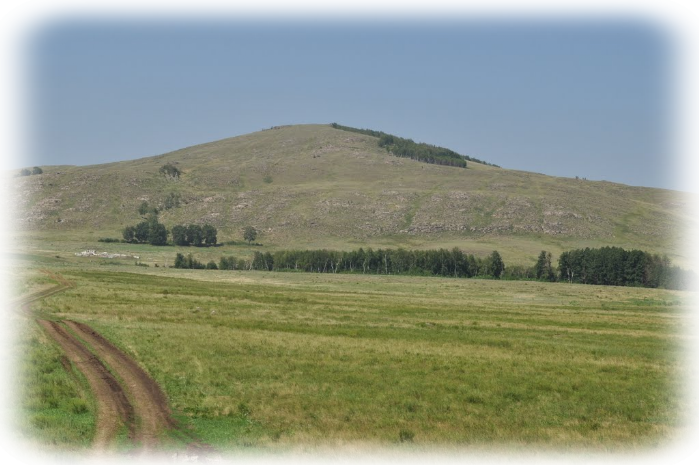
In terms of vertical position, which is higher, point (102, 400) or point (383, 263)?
point (383, 263)

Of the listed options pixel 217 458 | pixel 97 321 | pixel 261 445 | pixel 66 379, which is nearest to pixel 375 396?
pixel 261 445

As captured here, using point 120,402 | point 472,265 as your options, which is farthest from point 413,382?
point 472,265

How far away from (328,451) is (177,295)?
200 ft

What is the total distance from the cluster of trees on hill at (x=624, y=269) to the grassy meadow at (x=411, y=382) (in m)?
93.6

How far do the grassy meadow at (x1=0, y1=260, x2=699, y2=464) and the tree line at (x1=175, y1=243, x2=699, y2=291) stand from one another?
94.5 meters

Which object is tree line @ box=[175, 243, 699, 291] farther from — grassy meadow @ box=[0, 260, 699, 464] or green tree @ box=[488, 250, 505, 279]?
grassy meadow @ box=[0, 260, 699, 464]

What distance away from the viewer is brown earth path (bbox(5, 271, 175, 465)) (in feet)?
62.3

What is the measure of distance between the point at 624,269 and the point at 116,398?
145657mm

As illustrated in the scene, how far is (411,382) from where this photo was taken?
3038 cm

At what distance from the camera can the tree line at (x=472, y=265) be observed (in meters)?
153

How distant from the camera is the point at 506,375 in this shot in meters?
32.5

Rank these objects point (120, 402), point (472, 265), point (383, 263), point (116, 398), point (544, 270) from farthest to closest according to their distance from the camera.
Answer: point (383, 263), point (472, 265), point (544, 270), point (116, 398), point (120, 402)

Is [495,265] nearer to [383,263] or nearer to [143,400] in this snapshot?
[383,263]

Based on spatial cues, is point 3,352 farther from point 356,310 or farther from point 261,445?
point 356,310
